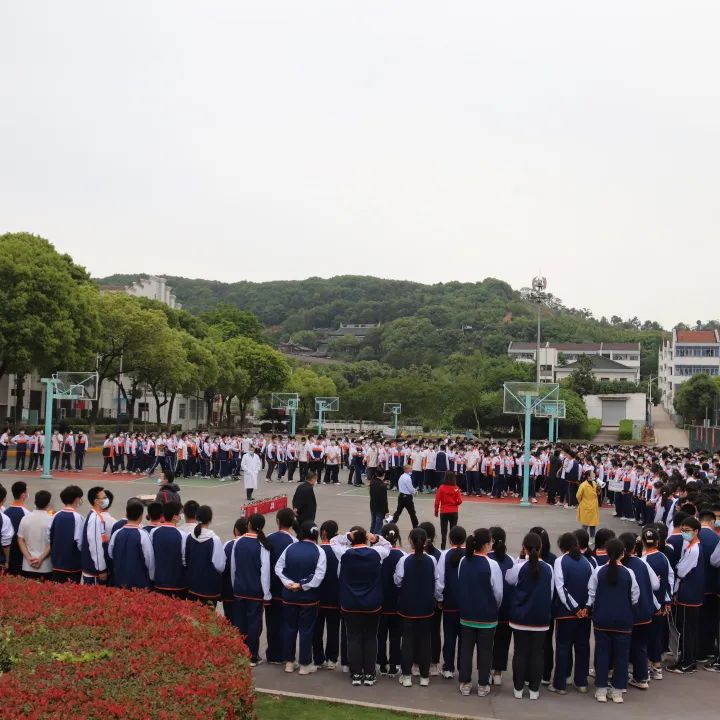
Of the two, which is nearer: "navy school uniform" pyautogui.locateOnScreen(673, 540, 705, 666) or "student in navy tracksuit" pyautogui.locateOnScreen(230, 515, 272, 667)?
"student in navy tracksuit" pyautogui.locateOnScreen(230, 515, 272, 667)

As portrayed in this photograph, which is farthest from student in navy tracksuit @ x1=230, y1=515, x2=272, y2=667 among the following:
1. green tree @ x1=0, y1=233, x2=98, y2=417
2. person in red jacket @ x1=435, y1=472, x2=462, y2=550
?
green tree @ x1=0, y1=233, x2=98, y2=417

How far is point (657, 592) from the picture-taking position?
311 inches

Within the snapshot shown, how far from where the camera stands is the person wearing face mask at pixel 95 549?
8.31m

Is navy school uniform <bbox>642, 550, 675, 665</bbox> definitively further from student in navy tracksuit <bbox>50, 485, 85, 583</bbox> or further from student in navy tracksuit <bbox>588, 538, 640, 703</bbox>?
student in navy tracksuit <bbox>50, 485, 85, 583</bbox>

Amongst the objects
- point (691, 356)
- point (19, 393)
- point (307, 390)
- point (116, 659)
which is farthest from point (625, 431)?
point (116, 659)

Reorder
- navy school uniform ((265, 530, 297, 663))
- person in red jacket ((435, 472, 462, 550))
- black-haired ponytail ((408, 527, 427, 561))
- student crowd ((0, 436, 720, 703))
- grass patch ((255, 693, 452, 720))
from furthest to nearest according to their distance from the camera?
person in red jacket ((435, 472, 462, 550)) < navy school uniform ((265, 530, 297, 663)) < black-haired ponytail ((408, 527, 427, 561)) < student crowd ((0, 436, 720, 703)) < grass patch ((255, 693, 452, 720))

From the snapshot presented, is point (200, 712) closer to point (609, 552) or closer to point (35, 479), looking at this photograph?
point (609, 552)

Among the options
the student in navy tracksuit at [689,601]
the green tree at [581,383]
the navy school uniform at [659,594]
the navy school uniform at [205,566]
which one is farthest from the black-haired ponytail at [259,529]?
the green tree at [581,383]

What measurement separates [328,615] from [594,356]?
94659 millimetres

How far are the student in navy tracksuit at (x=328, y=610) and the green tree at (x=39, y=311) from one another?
27390mm

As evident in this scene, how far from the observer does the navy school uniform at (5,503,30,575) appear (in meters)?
8.74

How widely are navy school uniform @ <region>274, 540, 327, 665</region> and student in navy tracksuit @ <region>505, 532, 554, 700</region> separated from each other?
1.86 m

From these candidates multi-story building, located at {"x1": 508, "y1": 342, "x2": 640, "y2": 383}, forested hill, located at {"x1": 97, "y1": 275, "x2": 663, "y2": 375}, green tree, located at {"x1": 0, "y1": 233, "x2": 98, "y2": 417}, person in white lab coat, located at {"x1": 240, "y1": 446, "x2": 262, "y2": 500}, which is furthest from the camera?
forested hill, located at {"x1": 97, "y1": 275, "x2": 663, "y2": 375}

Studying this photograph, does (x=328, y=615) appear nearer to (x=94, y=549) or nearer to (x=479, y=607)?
(x=479, y=607)
